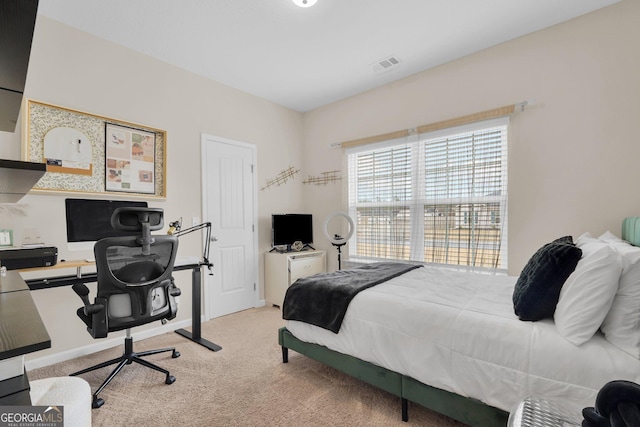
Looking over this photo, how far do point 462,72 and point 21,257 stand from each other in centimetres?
414

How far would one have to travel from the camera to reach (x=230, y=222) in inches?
148

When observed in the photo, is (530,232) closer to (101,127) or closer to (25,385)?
(25,385)

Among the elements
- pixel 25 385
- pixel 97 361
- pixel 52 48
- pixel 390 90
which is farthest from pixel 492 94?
pixel 97 361

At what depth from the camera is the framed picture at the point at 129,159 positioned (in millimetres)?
2803

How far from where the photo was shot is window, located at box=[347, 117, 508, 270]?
9.73 ft

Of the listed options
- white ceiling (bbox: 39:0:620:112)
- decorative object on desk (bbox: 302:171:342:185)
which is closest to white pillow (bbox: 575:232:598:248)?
white ceiling (bbox: 39:0:620:112)

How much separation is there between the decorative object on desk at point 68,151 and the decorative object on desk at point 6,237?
0.56 meters

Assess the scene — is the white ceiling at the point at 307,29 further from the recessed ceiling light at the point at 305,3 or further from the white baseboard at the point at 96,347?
the white baseboard at the point at 96,347

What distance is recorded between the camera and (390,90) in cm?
374

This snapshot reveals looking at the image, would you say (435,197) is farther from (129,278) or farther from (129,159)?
(129,159)

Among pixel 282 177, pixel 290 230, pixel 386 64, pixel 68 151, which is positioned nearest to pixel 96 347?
pixel 68 151

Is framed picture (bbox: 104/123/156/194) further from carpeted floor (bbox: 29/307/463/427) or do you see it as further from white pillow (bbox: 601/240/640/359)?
white pillow (bbox: 601/240/640/359)

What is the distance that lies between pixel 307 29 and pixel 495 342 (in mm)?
2742

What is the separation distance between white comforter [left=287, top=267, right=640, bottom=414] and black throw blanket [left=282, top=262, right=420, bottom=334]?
0.07 meters
